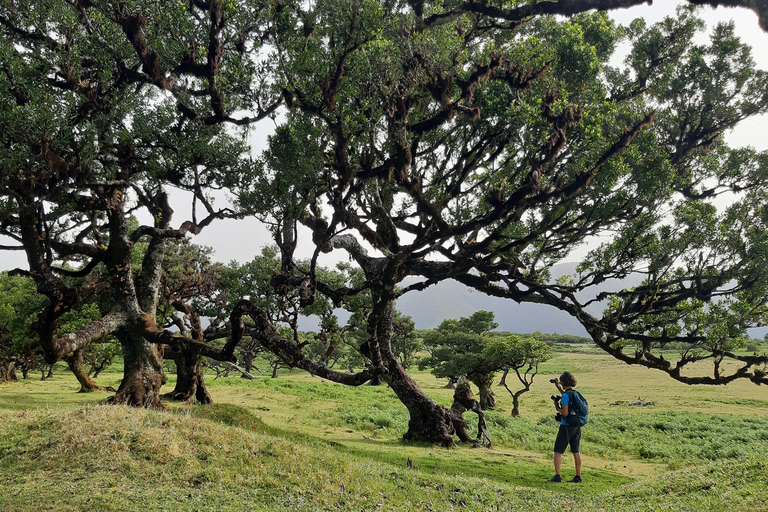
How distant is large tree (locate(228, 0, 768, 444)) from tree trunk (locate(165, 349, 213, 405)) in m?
9.33

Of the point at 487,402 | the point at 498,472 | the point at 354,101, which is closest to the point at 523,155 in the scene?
the point at 354,101

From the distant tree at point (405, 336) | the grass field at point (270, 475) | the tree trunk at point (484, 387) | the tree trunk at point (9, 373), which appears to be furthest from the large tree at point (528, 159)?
the distant tree at point (405, 336)

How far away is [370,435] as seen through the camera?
1717cm

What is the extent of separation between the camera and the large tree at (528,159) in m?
12.3

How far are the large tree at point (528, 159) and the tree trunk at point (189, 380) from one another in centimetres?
933

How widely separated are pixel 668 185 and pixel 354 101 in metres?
11.4

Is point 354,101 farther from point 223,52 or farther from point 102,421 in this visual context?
point 102,421

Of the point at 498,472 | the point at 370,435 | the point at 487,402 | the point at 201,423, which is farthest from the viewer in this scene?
the point at 487,402

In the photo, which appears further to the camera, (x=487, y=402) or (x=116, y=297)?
(x=487, y=402)

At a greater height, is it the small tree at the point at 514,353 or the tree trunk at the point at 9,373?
the small tree at the point at 514,353

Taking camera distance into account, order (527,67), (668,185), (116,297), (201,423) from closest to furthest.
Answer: (201,423), (527,67), (668,185), (116,297)

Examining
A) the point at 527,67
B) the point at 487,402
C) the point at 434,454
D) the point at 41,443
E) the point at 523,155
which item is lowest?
the point at 487,402

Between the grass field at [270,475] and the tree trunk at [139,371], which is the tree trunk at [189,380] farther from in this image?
the grass field at [270,475]

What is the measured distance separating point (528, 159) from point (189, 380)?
20.1 meters
